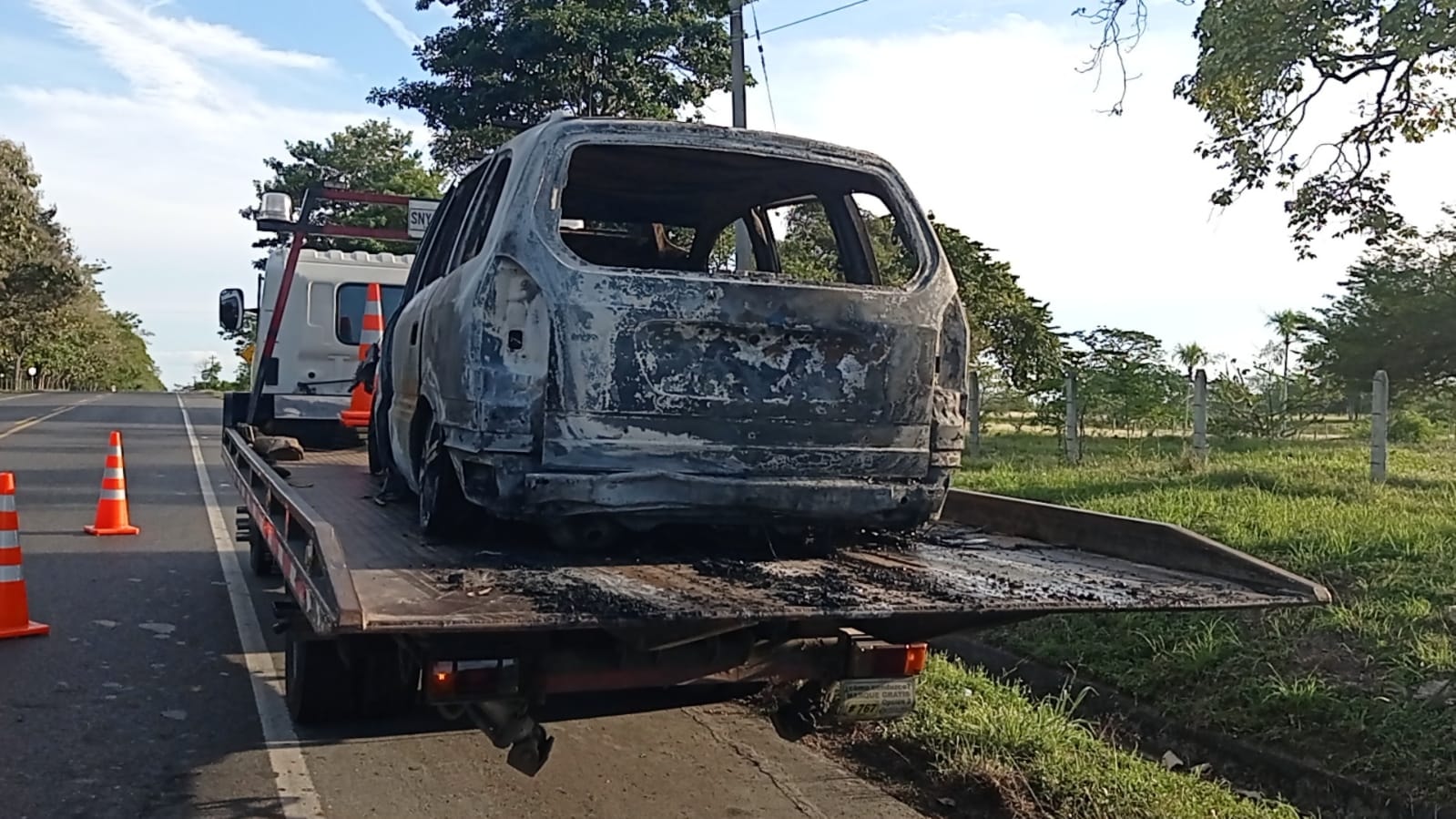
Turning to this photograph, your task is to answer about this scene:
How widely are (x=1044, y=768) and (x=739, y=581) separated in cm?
186

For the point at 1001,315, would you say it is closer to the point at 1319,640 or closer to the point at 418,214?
the point at 418,214

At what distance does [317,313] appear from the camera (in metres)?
11.3

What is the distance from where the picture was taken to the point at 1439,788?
16.5ft

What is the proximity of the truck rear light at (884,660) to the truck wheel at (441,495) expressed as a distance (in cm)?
139

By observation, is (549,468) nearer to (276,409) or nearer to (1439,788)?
(1439,788)

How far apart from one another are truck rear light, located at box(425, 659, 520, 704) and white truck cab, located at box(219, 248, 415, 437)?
7.78 meters

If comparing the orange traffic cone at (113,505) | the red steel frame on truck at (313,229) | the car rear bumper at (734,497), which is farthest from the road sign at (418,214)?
the car rear bumper at (734,497)

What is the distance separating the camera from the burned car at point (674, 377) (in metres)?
3.94

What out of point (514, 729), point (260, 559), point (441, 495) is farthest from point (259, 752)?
point (260, 559)

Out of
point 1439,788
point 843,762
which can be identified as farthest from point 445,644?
point 1439,788

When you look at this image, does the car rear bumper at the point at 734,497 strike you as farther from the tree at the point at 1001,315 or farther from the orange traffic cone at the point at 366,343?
the tree at the point at 1001,315

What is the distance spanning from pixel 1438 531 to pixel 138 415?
31300 mm

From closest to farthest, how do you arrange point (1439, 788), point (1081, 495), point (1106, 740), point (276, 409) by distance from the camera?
1. point (1439, 788)
2. point (1106, 740)
3. point (276, 409)
4. point (1081, 495)

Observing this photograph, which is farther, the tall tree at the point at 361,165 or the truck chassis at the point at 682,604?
the tall tree at the point at 361,165
